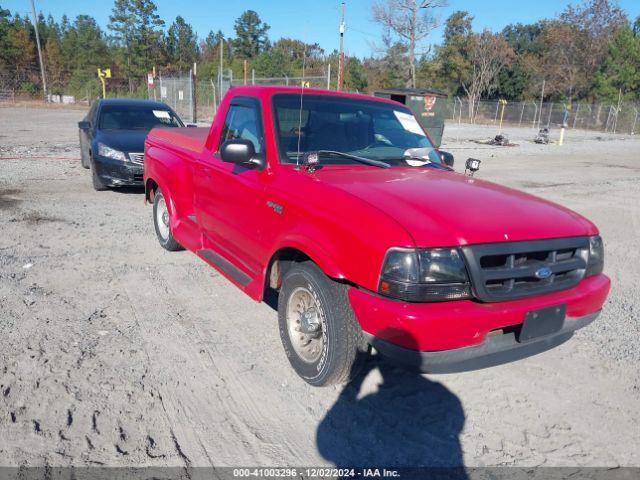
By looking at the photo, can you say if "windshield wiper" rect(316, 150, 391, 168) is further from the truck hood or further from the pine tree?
the pine tree

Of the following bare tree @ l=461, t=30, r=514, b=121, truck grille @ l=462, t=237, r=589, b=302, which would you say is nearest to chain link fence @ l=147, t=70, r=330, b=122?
truck grille @ l=462, t=237, r=589, b=302

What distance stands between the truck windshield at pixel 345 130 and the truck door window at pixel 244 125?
0.20 meters

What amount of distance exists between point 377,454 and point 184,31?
3224 inches

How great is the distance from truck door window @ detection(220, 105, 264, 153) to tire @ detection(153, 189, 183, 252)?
5.67 ft

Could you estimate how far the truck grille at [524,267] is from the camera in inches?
107

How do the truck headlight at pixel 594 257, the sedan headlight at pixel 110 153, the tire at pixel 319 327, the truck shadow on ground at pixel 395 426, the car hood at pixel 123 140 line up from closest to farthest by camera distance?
1. the truck shadow on ground at pixel 395 426
2. the tire at pixel 319 327
3. the truck headlight at pixel 594 257
4. the sedan headlight at pixel 110 153
5. the car hood at pixel 123 140

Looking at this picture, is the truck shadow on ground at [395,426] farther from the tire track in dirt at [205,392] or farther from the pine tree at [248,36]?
the pine tree at [248,36]

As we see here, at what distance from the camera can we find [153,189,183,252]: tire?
Answer: 236 inches

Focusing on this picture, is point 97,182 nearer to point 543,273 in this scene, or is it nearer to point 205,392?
point 205,392

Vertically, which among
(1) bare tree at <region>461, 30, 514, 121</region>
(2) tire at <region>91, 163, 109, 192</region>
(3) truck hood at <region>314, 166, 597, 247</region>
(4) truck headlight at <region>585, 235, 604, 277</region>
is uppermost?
(1) bare tree at <region>461, 30, 514, 121</region>

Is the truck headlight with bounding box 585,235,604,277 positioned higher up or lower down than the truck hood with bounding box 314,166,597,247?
lower down

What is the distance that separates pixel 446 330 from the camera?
265cm

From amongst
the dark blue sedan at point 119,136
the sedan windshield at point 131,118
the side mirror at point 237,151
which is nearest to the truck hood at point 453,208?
the side mirror at point 237,151

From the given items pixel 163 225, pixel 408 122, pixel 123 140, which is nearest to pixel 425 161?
pixel 408 122
